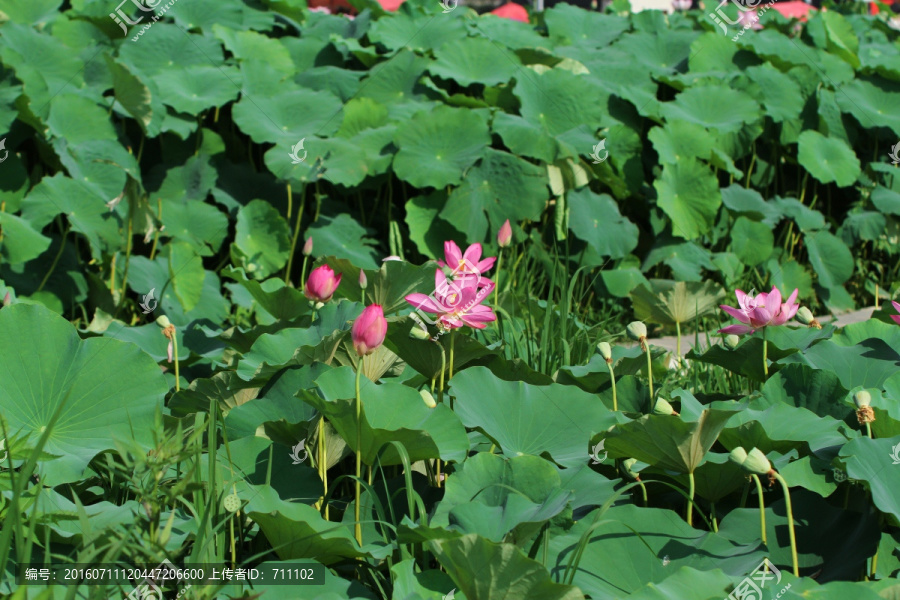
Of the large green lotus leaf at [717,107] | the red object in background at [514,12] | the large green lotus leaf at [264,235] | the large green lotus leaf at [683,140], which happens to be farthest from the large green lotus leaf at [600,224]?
the red object in background at [514,12]

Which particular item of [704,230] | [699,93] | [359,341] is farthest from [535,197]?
[359,341]

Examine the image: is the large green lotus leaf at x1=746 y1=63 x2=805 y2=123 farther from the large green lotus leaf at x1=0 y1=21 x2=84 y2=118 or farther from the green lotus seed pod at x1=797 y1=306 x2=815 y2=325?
the large green lotus leaf at x1=0 y1=21 x2=84 y2=118

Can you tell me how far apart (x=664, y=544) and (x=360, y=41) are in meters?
3.02

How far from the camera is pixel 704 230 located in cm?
327

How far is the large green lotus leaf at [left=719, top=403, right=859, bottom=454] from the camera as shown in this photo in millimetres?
1242

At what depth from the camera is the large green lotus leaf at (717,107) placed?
348cm

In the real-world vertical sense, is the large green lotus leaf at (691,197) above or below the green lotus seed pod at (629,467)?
below

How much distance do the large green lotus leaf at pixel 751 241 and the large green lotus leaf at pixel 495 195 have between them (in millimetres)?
988

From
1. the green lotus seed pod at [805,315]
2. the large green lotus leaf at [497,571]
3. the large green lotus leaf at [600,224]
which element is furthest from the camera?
the large green lotus leaf at [600,224]

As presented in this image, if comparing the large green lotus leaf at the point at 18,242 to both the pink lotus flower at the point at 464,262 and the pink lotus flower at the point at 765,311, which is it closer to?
the pink lotus flower at the point at 464,262

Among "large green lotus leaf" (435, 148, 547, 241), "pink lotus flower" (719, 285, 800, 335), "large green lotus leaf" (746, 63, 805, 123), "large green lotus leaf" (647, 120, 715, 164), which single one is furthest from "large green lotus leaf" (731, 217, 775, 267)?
"pink lotus flower" (719, 285, 800, 335)

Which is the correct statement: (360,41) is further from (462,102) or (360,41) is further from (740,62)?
(740,62)

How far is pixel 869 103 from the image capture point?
12.7 feet

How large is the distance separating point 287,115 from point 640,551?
232 cm
